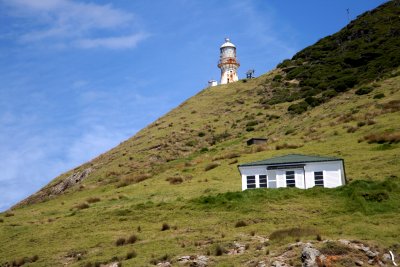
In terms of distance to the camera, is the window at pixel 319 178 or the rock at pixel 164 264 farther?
the window at pixel 319 178

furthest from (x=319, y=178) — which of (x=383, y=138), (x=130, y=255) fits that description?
(x=130, y=255)

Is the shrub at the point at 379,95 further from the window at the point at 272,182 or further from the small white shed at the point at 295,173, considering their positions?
the window at the point at 272,182

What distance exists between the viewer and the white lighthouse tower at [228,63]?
141m

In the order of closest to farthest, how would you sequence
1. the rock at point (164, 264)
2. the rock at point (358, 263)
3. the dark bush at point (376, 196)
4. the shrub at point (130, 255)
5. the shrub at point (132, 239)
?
the rock at point (358, 263)
the rock at point (164, 264)
the shrub at point (130, 255)
the shrub at point (132, 239)
the dark bush at point (376, 196)

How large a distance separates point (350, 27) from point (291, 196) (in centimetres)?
9305

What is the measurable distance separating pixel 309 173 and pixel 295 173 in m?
1.04

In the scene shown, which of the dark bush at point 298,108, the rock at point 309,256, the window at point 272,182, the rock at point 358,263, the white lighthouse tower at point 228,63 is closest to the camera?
the rock at point 309,256

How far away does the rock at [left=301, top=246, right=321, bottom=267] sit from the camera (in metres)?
25.1

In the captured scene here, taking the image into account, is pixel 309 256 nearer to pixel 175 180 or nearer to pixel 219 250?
pixel 219 250

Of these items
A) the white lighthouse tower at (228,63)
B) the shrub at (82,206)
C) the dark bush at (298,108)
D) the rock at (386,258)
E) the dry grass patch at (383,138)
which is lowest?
Result: the rock at (386,258)

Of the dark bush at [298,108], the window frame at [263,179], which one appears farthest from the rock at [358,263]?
the dark bush at [298,108]

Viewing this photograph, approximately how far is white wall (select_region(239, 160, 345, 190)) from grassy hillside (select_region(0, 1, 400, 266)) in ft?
4.14

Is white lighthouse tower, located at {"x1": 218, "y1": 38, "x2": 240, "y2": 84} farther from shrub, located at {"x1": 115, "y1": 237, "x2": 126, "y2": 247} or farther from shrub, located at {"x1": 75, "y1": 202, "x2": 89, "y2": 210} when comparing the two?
shrub, located at {"x1": 115, "y1": 237, "x2": 126, "y2": 247}

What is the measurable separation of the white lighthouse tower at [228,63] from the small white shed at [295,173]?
97.4m
